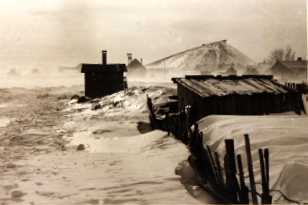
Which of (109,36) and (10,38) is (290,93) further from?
(10,38)

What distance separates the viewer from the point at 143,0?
748 cm

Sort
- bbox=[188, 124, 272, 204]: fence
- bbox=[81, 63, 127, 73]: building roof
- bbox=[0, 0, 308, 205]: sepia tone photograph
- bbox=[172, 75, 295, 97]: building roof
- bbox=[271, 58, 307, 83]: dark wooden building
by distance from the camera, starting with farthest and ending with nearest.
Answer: bbox=[271, 58, 307, 83]: dark wooden building → bbox=[81, 63, 127, 73]: building roof → bbox=[172, 75, 295, 97]: building roof → bbox=[0, 0, 308, 205]: sepia tone photograph → bbox=[188, 124, 272, 204]: fence

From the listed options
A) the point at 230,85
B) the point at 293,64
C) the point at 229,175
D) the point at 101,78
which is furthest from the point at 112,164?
the point at 293,64

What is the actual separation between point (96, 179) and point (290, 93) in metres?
6.53

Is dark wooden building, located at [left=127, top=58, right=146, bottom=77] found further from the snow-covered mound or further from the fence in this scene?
the fence

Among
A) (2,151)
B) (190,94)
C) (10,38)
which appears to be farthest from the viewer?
(190,94)

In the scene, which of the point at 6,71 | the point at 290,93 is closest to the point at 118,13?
the point at 6,71

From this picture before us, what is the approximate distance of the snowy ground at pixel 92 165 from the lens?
5.20m

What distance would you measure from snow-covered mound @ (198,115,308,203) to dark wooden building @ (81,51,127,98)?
52.6ft

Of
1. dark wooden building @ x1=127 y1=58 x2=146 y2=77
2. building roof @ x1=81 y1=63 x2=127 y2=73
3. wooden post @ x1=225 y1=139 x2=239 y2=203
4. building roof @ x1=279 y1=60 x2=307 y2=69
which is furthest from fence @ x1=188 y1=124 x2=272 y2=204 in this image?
dark wooden building @ x1=127 y1=58 x2=146 y2=77

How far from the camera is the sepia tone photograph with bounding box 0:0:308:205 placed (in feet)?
16.6

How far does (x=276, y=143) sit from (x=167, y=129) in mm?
4015

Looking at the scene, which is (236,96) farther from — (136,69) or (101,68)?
(136,69)

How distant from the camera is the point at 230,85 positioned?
359 inches
